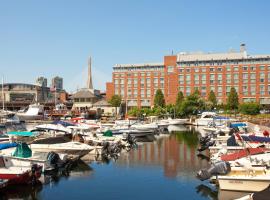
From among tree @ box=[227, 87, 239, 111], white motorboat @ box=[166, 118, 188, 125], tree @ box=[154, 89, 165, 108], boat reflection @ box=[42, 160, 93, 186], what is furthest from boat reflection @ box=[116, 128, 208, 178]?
tree @ box=[154, 89, 165, 108]

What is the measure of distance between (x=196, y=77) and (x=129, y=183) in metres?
120

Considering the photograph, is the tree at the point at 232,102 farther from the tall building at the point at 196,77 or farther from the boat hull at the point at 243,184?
the boat hull at the point at 243,184

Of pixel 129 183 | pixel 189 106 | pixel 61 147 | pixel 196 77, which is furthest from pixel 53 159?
pixel 196 77

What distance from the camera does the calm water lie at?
26594mm

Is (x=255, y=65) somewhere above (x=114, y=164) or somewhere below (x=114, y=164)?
Result: above

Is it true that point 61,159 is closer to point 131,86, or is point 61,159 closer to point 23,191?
point 23,191

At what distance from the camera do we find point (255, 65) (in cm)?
13962

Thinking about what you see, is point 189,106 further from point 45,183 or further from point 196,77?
point 45,183

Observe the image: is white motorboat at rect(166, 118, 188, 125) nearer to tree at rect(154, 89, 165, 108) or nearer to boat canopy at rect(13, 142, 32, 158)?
tree at rect(154, 89, 165, 108)

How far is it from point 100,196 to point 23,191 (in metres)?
5.90

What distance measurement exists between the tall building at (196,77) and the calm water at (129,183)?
345 ft

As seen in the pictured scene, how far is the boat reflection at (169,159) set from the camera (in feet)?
118

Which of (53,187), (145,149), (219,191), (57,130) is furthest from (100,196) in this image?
(57,130)

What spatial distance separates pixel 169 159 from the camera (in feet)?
140
